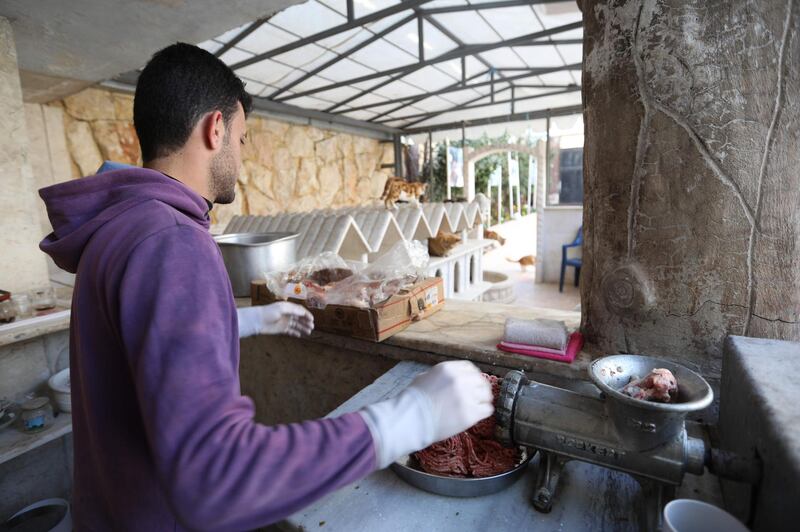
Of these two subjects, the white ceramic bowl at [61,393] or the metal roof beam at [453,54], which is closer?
the white ceramic bowl at [61,393]

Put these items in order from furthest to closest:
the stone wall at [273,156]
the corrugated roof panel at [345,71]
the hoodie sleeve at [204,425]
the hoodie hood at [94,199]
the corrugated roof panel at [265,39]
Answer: the corrugated roof panel at [345,71] → the stone wall at [273,156] → the corrugated roof panel at [265,39] → the hoodie hood at [94,199] → the hoodie sleeve at [204,425]

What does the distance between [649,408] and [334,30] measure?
21.3 feet

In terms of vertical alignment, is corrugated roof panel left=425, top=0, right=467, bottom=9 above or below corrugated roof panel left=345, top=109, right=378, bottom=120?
above

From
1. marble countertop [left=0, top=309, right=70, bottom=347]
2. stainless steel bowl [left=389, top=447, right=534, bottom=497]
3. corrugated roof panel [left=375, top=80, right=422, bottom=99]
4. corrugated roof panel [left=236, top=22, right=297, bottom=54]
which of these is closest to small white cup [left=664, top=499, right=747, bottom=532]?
stainless steel bowl [left=389, top=447, right=534, bottom=497]

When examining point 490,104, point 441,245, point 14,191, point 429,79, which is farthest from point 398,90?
point 14,191

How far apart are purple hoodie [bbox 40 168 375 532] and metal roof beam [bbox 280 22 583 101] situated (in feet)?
22.7

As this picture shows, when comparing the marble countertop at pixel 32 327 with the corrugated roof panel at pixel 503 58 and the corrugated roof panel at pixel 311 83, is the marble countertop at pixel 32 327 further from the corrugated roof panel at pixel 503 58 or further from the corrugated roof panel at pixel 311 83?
the corrugated roof panel at pixel 503 58

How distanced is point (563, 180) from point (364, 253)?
25.7 ft

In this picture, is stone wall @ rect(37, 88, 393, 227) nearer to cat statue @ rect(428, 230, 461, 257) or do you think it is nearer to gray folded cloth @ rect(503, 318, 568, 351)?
cat statue @ rect(428, 230, 461, 257)

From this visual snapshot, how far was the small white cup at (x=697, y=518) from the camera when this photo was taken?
878 millimetres

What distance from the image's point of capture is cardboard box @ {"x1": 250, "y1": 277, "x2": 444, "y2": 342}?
6.44 feet

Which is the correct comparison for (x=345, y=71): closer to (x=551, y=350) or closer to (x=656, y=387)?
(x=551, y=350)

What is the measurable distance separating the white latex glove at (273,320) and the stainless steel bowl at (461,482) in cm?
77

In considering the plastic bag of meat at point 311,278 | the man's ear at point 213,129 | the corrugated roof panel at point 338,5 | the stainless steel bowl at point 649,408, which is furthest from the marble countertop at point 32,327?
the corrugated roof panel at point 338,5
